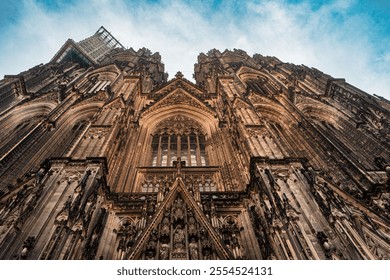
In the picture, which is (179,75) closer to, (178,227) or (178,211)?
(178,211)

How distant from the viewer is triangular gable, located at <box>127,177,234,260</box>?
26.0 ft

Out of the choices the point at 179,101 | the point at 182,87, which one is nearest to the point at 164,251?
the point at 179,101

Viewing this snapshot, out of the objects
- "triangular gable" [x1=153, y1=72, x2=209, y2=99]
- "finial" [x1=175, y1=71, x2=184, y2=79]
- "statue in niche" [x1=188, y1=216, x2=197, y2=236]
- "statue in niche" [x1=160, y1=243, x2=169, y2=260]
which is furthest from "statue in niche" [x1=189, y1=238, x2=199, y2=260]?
"finial" [x1=175, y1=71, x2=184, y2=79]

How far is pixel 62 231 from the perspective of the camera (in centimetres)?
714

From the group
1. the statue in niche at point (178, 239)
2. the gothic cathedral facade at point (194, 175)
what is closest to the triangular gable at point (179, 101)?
the gothic cathedral facade at point (194, 175)

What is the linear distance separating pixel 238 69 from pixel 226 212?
2290cm

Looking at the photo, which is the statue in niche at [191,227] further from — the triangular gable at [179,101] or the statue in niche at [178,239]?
the triangular gable at [179,101]

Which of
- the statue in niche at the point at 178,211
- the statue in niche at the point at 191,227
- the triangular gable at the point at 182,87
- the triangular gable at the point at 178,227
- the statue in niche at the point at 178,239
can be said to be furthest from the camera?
the triangular gable at the point at 182,87

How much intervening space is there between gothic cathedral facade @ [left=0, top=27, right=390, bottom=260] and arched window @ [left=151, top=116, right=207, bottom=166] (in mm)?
100

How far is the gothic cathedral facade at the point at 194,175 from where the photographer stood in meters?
7.53

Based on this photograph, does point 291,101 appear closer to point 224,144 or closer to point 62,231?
point 224,144

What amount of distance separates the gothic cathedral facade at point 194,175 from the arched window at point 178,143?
10cm

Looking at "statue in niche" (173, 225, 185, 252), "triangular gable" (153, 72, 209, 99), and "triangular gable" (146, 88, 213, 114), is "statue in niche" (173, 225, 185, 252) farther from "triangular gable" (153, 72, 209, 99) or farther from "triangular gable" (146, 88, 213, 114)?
"triangular gable" (153, 72, 209, 99)

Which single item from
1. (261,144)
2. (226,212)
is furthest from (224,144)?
(226,212)
